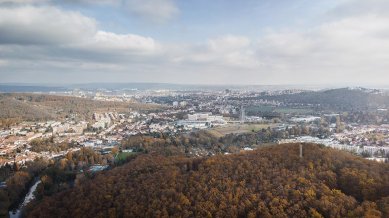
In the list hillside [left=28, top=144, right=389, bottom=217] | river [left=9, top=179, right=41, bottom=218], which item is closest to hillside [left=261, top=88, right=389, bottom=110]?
hillside [left=28, top=144, right=389, bottom=217]

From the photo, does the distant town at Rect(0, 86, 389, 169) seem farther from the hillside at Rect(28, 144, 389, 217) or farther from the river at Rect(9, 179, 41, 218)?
the hillside at Rect(28, 144, 389, 217)

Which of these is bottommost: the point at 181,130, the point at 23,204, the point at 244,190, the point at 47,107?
the point at 23,204

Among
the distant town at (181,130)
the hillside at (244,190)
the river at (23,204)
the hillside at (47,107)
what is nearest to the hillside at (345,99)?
the distant town at (181,130)

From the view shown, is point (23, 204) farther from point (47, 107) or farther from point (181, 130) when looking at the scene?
point (47, 107)

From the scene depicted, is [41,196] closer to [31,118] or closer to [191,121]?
[191,121]

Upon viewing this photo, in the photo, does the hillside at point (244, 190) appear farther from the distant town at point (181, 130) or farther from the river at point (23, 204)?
the distant town at point (181, 130)

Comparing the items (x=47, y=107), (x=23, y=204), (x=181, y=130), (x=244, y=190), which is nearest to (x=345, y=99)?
(x=181, y=130)

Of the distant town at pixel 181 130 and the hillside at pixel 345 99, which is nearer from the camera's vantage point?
the distant town at pixel 181 130

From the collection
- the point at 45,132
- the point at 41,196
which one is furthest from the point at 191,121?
the point at 41,196
